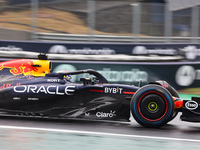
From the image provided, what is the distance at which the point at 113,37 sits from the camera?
38.9 feet

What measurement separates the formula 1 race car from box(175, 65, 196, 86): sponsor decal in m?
4.35

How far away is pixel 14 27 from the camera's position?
39.6 ft

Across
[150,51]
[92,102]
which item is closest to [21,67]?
[92,102]

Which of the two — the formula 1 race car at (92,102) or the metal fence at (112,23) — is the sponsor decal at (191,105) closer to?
the formula 1 race car at (92,102)

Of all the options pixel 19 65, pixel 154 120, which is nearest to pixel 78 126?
pixel 154 120

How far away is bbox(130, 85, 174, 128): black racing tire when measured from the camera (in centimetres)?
549

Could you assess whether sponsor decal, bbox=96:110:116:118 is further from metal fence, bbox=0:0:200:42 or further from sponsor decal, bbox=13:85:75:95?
metal fence, bbox=0:0:200:42

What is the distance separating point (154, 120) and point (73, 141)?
1.47 m

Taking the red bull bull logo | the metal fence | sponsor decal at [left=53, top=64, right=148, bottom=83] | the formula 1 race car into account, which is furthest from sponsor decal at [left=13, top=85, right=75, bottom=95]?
the metal fence

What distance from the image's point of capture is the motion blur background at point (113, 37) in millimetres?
10125

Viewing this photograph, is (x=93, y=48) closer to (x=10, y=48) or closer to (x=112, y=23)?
(x=112, y=23)

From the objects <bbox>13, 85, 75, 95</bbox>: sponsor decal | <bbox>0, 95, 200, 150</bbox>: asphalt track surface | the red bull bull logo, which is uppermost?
the red bull bull logo

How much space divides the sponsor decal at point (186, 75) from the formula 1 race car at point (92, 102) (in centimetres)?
435

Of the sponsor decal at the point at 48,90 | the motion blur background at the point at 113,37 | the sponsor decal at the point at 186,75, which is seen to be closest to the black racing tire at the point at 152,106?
the sponsor decal at the point at 48,90
